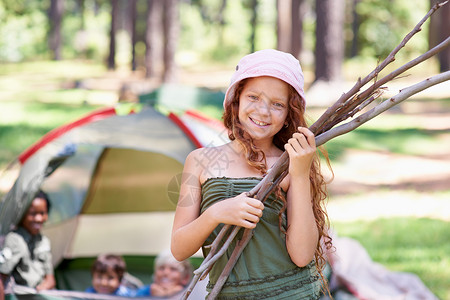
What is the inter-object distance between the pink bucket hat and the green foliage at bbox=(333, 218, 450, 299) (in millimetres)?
2543

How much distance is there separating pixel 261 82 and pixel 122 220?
3.41m

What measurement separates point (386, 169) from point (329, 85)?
3.19m

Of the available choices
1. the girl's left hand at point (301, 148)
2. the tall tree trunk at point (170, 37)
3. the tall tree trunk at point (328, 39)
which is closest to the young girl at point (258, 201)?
the girl's left hand at point (301, 148)

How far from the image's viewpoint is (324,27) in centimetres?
1061

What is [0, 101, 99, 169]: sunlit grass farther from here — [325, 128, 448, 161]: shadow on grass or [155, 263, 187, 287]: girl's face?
[155, 263, 187, 287]: girl's face

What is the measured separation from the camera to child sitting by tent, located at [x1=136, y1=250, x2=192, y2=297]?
140 inches

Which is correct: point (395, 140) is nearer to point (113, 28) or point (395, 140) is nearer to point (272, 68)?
point (272, 68)

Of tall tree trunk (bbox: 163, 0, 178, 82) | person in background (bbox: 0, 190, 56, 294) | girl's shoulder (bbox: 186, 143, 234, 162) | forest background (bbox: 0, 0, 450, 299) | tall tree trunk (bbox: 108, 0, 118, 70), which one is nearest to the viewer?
girl's shoulder (bbox: 186, 143, 234, 162)

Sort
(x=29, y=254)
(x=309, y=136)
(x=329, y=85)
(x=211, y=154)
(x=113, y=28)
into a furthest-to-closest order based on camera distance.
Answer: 1. (x=113, y=28)
2. (x=329, y=85)
3. (x=29, y=254)
4. (x=211, y=154)
5. (x=309, y=136)

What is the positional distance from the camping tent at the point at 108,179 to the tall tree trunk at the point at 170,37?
27.4 ft

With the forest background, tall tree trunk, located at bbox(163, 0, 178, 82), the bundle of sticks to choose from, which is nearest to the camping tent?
the forest background

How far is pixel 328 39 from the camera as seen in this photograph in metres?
10.6

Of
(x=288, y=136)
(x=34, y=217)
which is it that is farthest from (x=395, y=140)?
(x=288, y=136)

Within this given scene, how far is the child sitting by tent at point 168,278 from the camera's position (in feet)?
11.7
